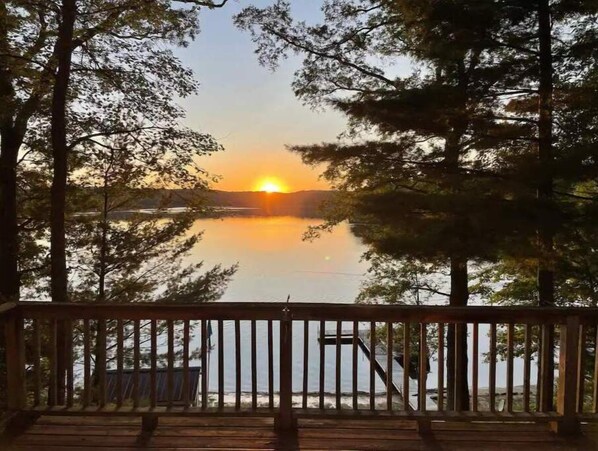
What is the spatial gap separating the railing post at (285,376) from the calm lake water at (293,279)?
5063 mm

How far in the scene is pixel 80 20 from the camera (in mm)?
5281

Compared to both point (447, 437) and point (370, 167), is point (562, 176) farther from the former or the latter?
point (447, 437)

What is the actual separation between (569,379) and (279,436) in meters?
1.88

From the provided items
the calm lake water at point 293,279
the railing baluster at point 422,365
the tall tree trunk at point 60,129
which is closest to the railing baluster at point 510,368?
the railing baluster at point 422,365

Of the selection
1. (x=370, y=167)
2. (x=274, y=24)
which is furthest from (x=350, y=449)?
(x=274, y=24)

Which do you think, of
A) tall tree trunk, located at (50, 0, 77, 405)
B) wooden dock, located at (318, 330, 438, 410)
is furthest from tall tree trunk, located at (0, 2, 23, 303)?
wooden dock, located at (318, 330, 438, 410)

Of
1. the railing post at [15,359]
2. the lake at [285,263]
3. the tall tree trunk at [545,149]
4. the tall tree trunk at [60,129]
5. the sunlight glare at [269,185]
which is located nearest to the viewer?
the railing post at [15,359]

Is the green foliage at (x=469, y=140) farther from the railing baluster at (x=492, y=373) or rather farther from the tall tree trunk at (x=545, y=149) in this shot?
the railing baluster at (x=492, y=373)

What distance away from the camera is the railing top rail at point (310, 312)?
2.82 metres

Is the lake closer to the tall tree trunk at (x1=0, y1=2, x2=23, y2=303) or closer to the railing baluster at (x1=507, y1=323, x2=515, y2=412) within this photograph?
the tall tree trunk at (x1=0, y1=2, x2=23, y2=303)

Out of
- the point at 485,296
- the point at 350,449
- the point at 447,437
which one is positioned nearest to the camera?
the point at 350,449

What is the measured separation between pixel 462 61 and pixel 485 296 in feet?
20.6

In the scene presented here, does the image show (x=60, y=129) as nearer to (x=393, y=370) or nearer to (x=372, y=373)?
(x=372, y=373)

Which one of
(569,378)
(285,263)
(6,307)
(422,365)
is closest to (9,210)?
(6,307)
